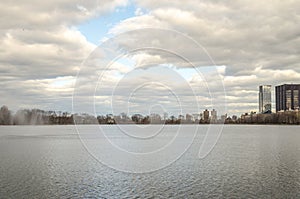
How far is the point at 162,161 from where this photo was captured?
40.6 m

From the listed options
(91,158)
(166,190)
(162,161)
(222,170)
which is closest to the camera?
(166,190)

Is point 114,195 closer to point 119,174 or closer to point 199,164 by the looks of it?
point 119,174

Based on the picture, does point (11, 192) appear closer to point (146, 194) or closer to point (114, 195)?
point (114, 195)

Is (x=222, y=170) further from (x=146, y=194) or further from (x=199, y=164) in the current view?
(x=146, y=194)

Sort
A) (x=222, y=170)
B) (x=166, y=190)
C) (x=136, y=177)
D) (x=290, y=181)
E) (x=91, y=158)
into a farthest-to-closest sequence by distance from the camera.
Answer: (x=91, y=158) < (x=222, y=170) < (x=136, y=177) < (x=290, y=181) < (x=166, y=190)

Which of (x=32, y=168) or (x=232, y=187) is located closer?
(x=232, y=187)

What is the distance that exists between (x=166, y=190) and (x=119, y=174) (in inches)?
292

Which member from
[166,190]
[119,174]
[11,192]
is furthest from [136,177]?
[11,192]

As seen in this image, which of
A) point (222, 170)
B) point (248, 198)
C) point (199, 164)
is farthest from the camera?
point (199, 164)

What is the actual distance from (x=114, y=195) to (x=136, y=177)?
6.42m

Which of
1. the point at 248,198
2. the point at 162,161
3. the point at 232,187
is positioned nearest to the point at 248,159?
the point at 162,161

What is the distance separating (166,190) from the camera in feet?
83.1

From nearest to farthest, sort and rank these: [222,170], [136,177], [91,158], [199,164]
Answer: [136,177] < [222,170] < [199,164] < [91,158]

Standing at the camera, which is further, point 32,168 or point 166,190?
point 32,168
